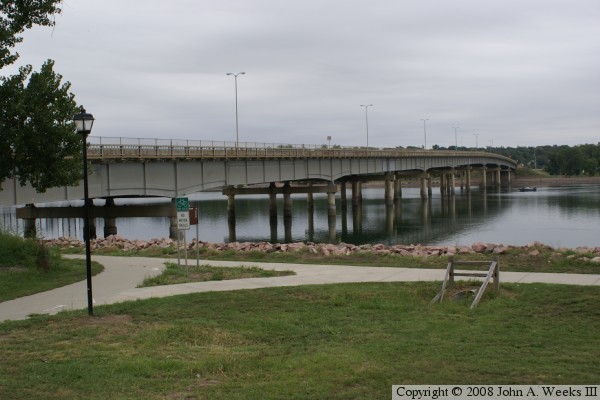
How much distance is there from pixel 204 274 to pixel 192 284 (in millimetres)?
1644

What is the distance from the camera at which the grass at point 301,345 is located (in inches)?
315

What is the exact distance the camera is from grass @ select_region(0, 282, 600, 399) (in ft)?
26.2

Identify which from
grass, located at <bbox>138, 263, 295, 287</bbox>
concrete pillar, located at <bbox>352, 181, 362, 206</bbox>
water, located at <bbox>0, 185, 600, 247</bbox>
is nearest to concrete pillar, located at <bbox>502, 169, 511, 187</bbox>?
concrete pillar, located at <bbox>352, 181, 362, 206</bbox>

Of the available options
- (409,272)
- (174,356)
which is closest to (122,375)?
(174,356)

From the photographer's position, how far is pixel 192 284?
55.9 ft

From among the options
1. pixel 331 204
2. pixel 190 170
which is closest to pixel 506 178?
pixel 331 204

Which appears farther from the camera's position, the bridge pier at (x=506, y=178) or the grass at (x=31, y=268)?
the bridge pier at (x=506, y=178)

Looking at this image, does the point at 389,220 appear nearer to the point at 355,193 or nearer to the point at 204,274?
the point at 355,193

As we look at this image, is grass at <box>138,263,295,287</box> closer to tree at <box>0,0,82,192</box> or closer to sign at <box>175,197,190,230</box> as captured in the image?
sign at <box>175,197,190,230</box>

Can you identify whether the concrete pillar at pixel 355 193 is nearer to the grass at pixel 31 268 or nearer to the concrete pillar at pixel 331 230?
the concrete pillar at pixel 331 230

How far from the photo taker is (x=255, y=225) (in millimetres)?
67562

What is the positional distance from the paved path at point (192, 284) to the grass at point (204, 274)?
0.48 metres

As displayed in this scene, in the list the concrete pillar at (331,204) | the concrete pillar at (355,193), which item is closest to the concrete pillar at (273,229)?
the concrete pillar at (331,204)

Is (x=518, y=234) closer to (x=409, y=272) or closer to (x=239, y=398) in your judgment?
(x=409, y=272)
